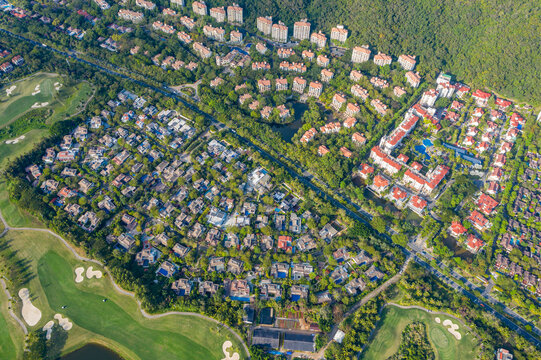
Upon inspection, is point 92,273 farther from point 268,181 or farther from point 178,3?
point 178,3

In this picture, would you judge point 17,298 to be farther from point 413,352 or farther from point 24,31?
point 24,31

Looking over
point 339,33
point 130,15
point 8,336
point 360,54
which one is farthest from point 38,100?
point 360,54

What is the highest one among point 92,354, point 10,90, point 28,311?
point 10,90

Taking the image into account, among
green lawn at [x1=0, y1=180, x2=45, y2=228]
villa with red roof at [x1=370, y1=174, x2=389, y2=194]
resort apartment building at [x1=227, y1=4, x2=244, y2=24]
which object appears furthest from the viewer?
resort apartment building at [x1=227, y1=4, x2=244, y2=24]

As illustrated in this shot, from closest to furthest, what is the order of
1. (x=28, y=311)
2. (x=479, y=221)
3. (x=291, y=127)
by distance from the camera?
(x=28, y=311) → (x=479, y=221) → (x=291, y=127)

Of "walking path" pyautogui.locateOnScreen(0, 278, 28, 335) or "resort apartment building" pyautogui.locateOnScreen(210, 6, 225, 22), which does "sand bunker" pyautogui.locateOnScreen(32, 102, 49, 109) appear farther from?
"resort apartment building" pyautogui.locateOnScreen(210, 6, 225, 22)

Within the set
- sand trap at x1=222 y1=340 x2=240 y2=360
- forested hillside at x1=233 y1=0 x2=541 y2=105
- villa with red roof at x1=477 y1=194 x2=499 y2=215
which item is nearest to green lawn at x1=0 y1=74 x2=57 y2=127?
forested hillside at x1=233 y1=0 x2=541 y2=105

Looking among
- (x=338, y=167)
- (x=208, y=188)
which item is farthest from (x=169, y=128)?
(x=338, y=167)
